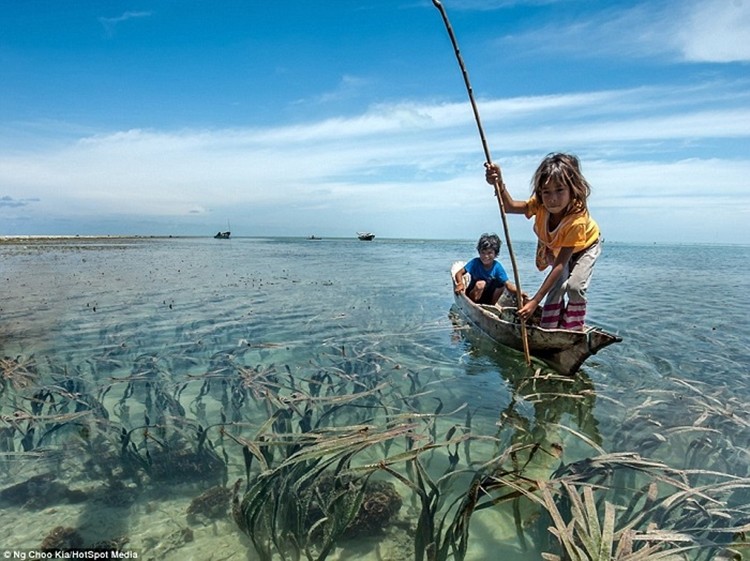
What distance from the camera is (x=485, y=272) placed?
10992 mm

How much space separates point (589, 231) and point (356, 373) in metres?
4.12

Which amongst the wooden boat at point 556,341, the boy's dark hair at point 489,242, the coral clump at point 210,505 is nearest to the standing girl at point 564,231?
the wooden boat at point 556,341

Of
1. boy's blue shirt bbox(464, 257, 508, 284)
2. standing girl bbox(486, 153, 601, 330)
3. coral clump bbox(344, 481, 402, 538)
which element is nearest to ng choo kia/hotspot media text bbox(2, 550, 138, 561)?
coral clump bbox(344, 481, 402, 538)

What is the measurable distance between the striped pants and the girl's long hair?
2.36 ft

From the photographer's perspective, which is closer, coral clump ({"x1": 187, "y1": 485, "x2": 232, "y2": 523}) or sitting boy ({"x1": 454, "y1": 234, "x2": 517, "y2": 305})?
coral clump ({"x1": 187, "y1": 485, "x2": 232, "y2": 523})

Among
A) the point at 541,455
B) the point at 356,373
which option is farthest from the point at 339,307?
the point at 541,455

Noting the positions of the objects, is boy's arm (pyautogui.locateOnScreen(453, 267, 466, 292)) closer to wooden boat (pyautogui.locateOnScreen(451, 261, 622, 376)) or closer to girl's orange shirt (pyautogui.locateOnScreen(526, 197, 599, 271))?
wooden boat (pyautogui.locateOnScreen(451, 261, 622, 376))

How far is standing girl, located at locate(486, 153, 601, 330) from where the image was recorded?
6.01 metres

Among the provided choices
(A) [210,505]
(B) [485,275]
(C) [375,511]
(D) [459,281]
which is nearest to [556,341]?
(C) [375,511]

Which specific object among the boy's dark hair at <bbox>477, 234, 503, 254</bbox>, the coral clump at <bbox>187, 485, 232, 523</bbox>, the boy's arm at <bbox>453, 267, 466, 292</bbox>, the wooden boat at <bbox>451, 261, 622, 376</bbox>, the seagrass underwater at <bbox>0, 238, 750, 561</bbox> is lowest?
the coral clump at <bbox>187, 485, 232, 523</bbox>

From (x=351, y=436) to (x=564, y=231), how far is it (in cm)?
450

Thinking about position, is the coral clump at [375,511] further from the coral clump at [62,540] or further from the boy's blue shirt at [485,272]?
the boy's blue shirt at [485,272]

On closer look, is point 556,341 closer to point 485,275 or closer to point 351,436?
point 351,436

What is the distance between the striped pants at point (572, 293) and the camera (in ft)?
20.4
